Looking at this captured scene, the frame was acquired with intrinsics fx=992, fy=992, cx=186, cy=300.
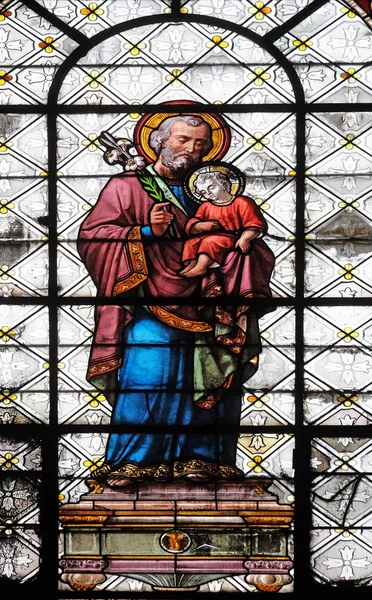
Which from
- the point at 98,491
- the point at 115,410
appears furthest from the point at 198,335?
the point at 98,491

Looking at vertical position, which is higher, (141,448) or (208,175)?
(208,175)

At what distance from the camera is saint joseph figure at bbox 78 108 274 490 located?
238 inches

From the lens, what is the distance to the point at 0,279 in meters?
6.19

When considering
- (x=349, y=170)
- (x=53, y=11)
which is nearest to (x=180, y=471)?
(x=349, y=170)

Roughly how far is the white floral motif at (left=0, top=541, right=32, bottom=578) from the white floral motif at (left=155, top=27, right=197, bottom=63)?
3.21 m

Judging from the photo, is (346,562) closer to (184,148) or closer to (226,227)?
(226,227)

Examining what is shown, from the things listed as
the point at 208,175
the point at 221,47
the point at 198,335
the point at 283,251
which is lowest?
the point at 198,335

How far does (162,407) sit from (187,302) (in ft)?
2.17

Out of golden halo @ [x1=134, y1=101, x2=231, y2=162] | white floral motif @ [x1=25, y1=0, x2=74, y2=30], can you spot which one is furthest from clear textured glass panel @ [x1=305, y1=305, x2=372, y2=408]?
white floral motif @ [x1=25, y1=0, x2=74, y2=30]

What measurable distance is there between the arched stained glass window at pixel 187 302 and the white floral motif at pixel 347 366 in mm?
14

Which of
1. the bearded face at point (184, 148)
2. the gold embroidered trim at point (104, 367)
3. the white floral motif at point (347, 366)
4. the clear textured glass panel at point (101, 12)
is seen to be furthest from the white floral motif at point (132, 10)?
the white floral motif at point (347, 366)

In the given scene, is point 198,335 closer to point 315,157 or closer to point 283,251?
point 283,251

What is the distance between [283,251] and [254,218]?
273 mm

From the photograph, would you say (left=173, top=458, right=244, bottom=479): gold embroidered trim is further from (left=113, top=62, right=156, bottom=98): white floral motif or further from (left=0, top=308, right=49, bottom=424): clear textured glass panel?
(left=113, top=62, right=156, bottom=98): white floral motif
